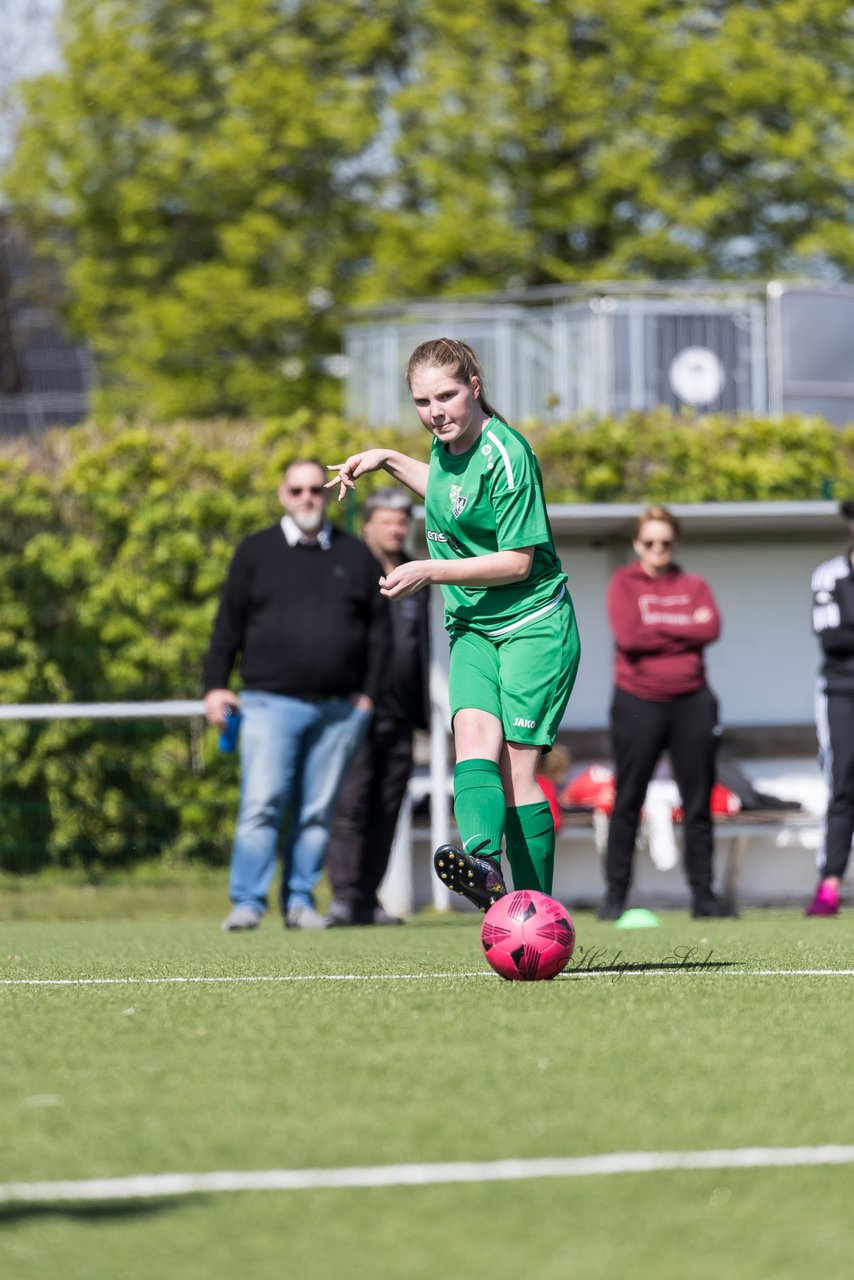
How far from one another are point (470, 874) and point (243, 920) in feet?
13.2

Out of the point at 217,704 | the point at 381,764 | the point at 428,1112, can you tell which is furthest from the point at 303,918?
the point at 428,1112

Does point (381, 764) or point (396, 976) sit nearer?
point (396, 976)

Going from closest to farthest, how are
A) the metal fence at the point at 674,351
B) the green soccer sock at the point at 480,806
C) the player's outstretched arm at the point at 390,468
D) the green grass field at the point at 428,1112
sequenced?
1. the green grass field at the point at 428,1112
2. the green soccer sock at the point at 480,806
3. the player's outstretched arm at the point at 390,468
4. the metal fence at the point at 674,351

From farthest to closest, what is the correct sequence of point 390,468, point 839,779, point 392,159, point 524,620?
point 392,159 < point 839,779 < point 390,468 < point 524,620

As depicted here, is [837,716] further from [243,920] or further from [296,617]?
[243,920]

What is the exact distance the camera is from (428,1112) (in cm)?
334

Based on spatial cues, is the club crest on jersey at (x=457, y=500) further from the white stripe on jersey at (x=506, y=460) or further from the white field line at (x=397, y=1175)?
the white field line at (x=397, y=1175)

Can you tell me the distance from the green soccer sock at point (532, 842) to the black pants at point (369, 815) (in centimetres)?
415

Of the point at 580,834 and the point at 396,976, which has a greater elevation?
the point at 396,976

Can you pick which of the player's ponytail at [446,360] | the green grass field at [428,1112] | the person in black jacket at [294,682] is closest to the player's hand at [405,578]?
the player's ponytail at [446,360]

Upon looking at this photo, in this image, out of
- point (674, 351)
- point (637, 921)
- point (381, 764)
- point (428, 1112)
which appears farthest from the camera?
point (674, 351)

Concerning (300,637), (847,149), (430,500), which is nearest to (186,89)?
(847,149)

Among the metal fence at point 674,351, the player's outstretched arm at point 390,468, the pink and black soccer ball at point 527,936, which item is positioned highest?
the metal fence at point 674,351

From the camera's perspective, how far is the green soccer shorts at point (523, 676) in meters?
5.57
